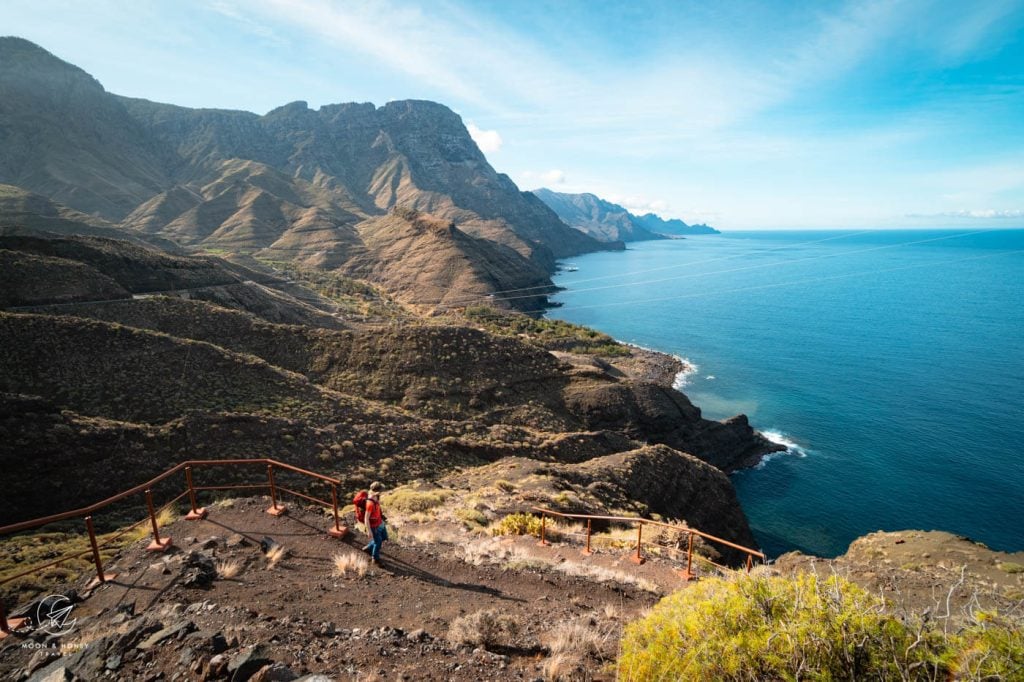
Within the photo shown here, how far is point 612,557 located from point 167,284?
47.8 m

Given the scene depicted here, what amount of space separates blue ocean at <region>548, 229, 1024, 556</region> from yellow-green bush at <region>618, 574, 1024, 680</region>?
29915 millimetres

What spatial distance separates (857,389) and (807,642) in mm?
62066

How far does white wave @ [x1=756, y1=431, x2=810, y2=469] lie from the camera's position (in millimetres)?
41219

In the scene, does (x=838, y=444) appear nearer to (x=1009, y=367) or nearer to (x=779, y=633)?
(x=1009, y=367)

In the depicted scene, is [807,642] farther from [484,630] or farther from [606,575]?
[606,575]

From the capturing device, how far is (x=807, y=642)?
4332 mm

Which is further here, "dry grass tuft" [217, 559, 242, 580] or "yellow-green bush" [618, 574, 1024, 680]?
"dry grass tuft" [217, 559, 242, 580]

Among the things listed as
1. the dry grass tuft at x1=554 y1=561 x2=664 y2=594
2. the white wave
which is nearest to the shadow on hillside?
the dry grass tuft at x1=554 y1=561 x2=664 y2=594

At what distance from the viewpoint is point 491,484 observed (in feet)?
69.8

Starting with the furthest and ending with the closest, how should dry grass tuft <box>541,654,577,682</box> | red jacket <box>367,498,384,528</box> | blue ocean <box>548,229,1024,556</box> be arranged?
blue ocean <box>548,229,1024,556</box> < red jacket <box>367,498,384,528</box> < dry grass tuft <box>541,654,577,682</box>

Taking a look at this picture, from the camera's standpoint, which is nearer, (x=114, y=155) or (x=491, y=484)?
(x=491, y=484)

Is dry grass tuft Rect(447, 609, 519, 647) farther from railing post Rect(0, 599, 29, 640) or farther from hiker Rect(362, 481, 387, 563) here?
railing post Rect(0, 599, 29, 640)

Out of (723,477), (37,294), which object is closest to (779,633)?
(723,477)

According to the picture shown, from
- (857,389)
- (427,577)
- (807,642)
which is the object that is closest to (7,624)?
(427,577)
